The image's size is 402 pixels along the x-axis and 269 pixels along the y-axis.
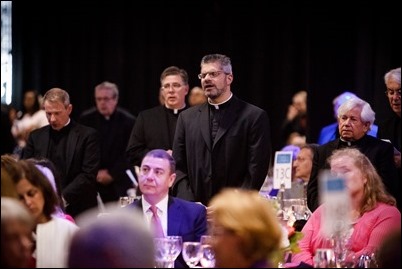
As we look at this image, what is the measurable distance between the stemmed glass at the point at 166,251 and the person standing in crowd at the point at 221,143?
6.37 feet

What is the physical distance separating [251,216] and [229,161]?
303cm

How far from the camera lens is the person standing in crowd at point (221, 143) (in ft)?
22.1

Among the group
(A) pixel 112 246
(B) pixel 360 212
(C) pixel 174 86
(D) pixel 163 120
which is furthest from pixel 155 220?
(D) pixel 163 120

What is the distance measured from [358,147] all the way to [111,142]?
3.53 meters

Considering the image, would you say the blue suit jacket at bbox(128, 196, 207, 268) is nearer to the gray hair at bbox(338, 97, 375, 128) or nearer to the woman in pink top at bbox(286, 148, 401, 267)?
the woman in pink top at bbox(286, 148, 401, 267)

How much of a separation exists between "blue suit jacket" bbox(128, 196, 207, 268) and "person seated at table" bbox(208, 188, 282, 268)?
70.6 inches

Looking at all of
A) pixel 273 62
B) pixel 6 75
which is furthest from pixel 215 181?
pixel 273 62

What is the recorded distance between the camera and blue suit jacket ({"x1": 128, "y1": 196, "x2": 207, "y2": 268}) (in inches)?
218

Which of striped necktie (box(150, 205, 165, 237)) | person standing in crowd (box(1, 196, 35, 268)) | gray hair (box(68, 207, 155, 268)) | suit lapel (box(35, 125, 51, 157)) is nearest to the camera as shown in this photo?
gray hair (box(68, 207, 155, 268))

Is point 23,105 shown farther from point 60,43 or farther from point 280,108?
point 280,108

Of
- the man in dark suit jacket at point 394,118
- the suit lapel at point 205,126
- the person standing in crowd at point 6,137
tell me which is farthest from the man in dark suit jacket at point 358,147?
the person standing in crowd at point 6,137

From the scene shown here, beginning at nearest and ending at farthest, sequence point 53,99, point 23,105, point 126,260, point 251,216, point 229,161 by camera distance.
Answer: point 126,260 → point 251,216 → point 229,161 → point 53,99 → point 23,105

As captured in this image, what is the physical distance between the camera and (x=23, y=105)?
1266cm

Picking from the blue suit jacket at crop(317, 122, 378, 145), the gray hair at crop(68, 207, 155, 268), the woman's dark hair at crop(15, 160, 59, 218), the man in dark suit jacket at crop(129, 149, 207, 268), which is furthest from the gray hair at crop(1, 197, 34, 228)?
the blue suit jacket at crop(317, 122, 378, 145)
